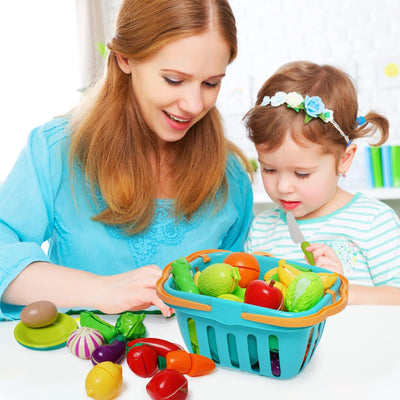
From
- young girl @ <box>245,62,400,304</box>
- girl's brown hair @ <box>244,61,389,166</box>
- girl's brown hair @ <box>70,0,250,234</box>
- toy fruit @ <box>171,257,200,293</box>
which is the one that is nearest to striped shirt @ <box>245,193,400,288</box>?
young girl @ <box>245,62,400,304</box>

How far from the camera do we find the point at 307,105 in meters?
1.17

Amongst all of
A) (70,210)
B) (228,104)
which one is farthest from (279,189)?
(228,104)

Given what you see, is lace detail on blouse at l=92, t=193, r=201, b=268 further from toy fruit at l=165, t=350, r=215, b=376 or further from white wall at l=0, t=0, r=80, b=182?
white wall at l=0, t=0, r=80, b=182

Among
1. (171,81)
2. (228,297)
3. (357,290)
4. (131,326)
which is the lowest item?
(357,290)

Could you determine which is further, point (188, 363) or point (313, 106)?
point (313, 106)

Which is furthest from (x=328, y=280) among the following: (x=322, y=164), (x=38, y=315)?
(x=322, y=164)

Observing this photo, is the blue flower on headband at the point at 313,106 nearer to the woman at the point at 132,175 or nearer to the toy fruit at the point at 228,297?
the woman at the point at 132,175

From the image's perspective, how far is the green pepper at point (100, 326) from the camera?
768 millimetres

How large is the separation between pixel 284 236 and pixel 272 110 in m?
0.36

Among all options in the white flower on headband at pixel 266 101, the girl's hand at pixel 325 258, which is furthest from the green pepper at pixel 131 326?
the white flower on headband at pixel 266 101

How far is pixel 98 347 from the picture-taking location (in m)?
0.71

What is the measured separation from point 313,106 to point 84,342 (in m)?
0.77

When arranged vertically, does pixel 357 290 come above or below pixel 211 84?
below

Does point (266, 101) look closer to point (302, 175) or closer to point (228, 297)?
point (302, 175)
